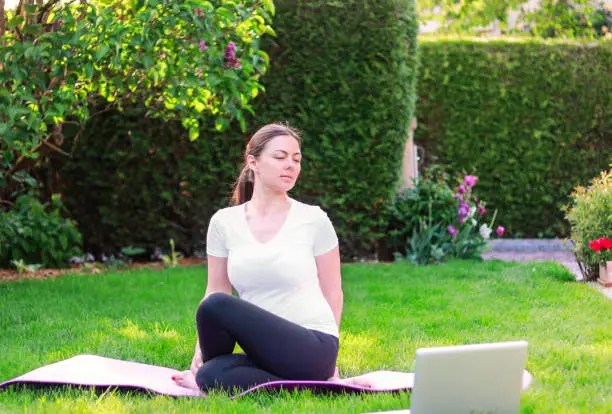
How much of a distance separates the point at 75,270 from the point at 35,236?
56cm

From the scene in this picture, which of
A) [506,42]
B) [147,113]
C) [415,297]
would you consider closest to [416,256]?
[415,297]

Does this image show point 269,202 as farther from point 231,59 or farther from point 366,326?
point 231,59

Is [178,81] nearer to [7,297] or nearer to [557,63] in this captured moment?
[7,297]

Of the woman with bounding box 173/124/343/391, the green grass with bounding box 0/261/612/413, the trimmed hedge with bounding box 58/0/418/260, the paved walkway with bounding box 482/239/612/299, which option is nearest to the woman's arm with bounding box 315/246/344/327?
the woman with bounding box 173/124/343/391

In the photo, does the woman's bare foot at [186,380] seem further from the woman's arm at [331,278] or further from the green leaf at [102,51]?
the green leaf at [102,51]

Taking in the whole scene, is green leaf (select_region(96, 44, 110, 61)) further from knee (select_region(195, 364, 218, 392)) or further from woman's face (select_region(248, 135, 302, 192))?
knee (select_region(195, 364, 218, 392))

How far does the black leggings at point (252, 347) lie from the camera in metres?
3.29

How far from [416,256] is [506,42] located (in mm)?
3914

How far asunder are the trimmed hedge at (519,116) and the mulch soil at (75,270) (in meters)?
3.78

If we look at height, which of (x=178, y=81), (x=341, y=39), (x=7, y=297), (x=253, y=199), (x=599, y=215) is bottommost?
(x=7, y=297)

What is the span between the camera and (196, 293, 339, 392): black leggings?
3293mm

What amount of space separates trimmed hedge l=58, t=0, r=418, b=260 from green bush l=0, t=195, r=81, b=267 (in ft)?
2.08

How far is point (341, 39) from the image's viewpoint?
8211 millimetres

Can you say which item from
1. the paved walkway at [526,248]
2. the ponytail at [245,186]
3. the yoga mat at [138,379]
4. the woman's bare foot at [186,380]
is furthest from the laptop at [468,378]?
the paved walkway at [526,248]
